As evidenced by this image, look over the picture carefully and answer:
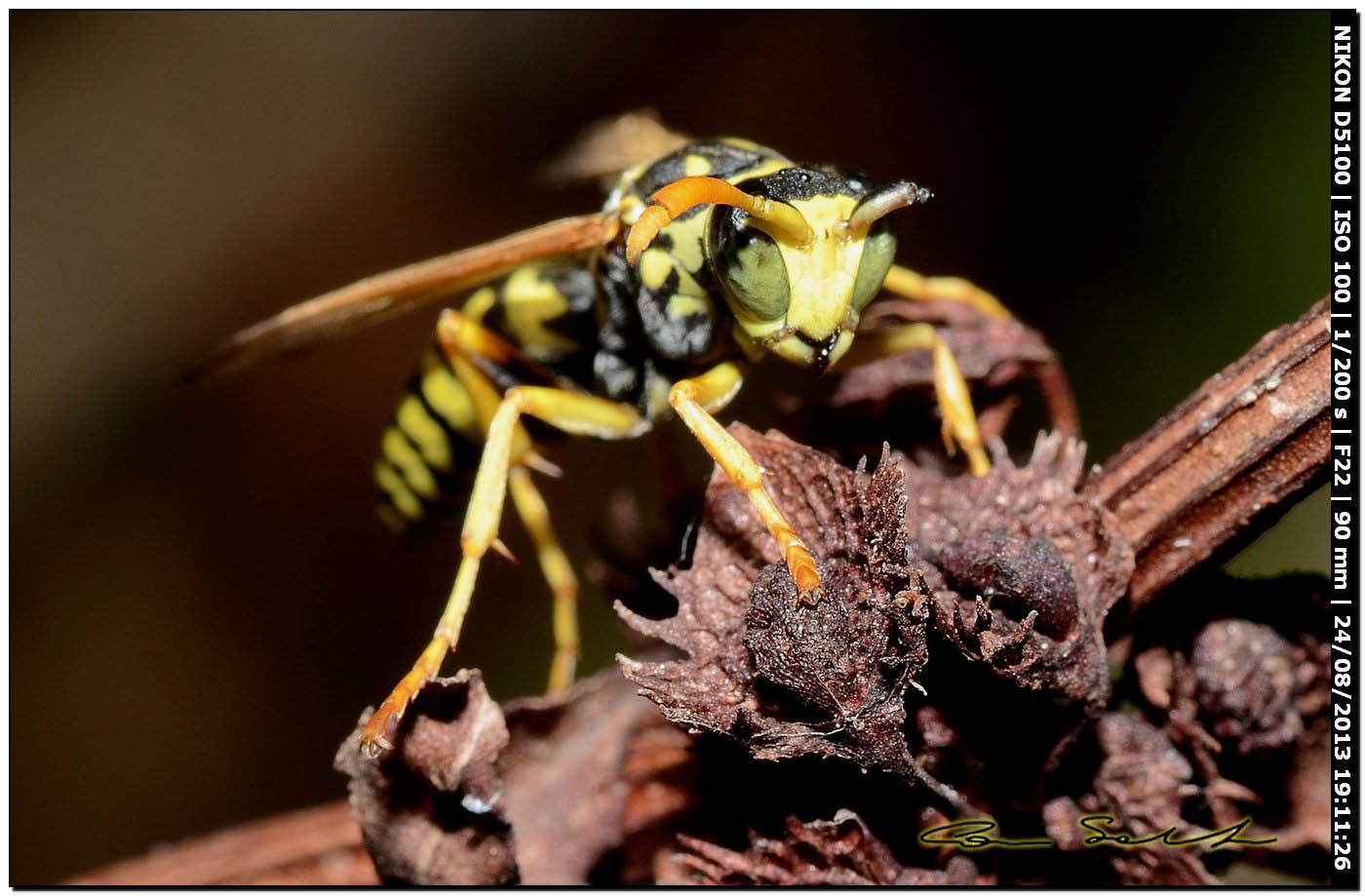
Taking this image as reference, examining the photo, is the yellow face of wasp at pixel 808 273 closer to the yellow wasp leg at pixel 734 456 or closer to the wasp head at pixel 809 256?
the wasp head at pixel 809 256

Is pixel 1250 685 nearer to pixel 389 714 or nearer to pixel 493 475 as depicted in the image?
pixel 389 714

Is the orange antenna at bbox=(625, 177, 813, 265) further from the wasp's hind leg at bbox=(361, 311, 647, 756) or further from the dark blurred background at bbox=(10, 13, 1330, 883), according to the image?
the dark blurred background at bbox=(10, 13, 1330, 883)

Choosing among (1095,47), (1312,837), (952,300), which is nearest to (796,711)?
(1312,837)

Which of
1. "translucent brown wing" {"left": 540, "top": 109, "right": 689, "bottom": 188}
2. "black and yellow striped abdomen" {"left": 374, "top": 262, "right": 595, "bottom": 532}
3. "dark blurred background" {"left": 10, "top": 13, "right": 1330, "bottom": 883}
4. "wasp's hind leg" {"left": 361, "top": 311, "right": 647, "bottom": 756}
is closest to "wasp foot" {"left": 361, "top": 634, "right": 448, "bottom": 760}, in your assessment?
"wasp's hind leg" {"left": 361, "top": 311, "right": 647, "bottom": 756}

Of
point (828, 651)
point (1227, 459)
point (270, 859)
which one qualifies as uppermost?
point (1227, 459)
